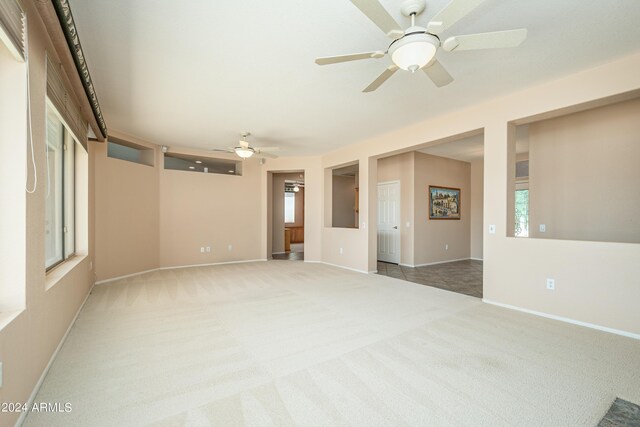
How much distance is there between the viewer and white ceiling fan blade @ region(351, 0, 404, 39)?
150 centimetres

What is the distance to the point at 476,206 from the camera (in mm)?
7508

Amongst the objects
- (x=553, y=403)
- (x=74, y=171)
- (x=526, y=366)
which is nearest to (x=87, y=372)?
(x=74, y=171)

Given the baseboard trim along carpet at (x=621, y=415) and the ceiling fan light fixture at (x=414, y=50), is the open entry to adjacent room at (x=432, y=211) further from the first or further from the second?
the ceiling fan light fixture at (x=414, y=50)

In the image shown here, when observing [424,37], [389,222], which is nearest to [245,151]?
[424,37]

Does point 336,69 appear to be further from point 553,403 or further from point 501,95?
point 553,403

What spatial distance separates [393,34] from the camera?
1.79 metres

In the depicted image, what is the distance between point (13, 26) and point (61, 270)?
7.41ft

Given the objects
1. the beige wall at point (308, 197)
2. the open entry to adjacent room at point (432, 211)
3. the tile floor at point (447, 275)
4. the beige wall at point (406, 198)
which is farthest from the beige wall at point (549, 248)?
the beige wall at point (308, 197)

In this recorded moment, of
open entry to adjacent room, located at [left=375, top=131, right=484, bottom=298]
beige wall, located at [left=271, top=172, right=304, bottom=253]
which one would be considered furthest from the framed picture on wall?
beige wall, located at [left=271, top=172, right=304, bottom=253]

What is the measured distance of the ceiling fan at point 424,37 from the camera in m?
1.58

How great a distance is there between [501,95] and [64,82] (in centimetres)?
484

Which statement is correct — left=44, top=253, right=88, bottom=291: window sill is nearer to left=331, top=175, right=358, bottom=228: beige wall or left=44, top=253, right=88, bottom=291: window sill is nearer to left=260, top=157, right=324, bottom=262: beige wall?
left=260, top=157, right=324, bottom=262: beige wall

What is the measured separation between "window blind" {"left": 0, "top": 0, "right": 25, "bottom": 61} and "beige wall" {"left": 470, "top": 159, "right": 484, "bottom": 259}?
836 centimetres

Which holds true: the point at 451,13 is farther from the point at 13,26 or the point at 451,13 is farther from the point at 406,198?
the point at 406,198
